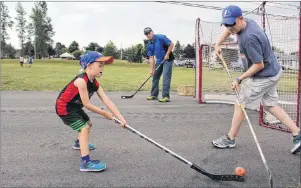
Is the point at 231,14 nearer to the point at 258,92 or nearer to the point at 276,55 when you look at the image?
the point at 258,92

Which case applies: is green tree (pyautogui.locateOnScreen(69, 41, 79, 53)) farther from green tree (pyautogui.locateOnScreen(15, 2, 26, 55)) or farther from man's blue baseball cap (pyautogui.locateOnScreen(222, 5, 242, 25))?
man's blue baseball cap (pyautogui.locateOnScreen(222, 5, 242, 25))

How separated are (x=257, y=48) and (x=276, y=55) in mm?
2294

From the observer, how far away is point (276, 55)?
664 cm

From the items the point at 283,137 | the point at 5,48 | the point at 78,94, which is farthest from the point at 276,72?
the point at 5,48

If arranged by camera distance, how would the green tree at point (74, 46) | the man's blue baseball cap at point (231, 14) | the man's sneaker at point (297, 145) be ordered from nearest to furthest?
1. the man's blue baseball cap at point (231, 14)
2. the man's sneaker at point (297, 145)
3. the green tree at point (74, 46)

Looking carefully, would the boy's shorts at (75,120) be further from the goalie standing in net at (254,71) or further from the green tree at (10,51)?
the green tree at (10,51)

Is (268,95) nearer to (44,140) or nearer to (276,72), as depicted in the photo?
(276,72)

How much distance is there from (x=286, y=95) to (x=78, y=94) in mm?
5008

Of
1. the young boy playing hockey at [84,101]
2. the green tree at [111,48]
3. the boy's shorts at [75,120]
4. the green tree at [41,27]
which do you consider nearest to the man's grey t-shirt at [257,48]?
the young boy playing hockey at [84,101]

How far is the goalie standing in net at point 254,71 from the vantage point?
4531 millimetres

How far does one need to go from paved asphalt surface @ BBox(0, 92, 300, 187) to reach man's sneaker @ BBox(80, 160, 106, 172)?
0.06 m

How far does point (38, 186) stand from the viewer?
363 cm

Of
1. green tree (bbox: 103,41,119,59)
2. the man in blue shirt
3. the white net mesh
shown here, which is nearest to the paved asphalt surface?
the white net mesh

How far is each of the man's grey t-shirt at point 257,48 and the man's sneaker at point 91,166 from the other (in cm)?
217
